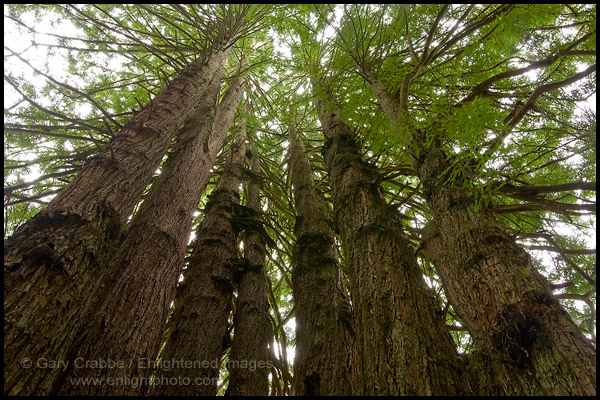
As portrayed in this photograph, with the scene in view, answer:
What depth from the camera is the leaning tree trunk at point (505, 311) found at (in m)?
1.43

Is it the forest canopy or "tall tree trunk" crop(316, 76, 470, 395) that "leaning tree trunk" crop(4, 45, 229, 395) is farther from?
"tall tree trunk" crop(316, 76, 470, 395)

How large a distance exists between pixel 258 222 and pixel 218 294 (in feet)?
4.26

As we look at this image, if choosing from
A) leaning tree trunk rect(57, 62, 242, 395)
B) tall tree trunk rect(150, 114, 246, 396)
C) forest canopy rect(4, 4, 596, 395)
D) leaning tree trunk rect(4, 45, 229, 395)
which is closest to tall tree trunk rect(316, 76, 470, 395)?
forest canopy rect(4, 4, 596, 395)

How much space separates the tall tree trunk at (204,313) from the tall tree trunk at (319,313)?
805 millimetres

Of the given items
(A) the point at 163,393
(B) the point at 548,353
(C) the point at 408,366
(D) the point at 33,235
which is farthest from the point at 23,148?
(B) the point at 548,353

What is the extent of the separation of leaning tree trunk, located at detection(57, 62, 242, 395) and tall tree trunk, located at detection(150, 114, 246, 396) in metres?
0.21

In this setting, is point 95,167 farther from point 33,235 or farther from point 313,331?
point 313,331

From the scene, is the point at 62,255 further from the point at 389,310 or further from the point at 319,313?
the point at 389,310

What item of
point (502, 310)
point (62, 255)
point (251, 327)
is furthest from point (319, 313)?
point (62, 255)

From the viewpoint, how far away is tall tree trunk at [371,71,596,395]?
144 cm

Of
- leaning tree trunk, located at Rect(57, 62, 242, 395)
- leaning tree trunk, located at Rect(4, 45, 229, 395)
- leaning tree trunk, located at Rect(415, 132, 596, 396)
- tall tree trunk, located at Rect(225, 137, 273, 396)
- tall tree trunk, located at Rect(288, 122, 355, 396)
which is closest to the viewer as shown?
leaning tree trunk, located at Rect(415, 132, 596, 396)

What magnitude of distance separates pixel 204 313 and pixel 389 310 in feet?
6.27

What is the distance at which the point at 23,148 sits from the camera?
13.0ft

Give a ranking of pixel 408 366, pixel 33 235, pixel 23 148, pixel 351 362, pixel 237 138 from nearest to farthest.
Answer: pixel 408 366 < pixel 33 235 < pixel 351 362 < pixel 23 148 < pixel 237 138
